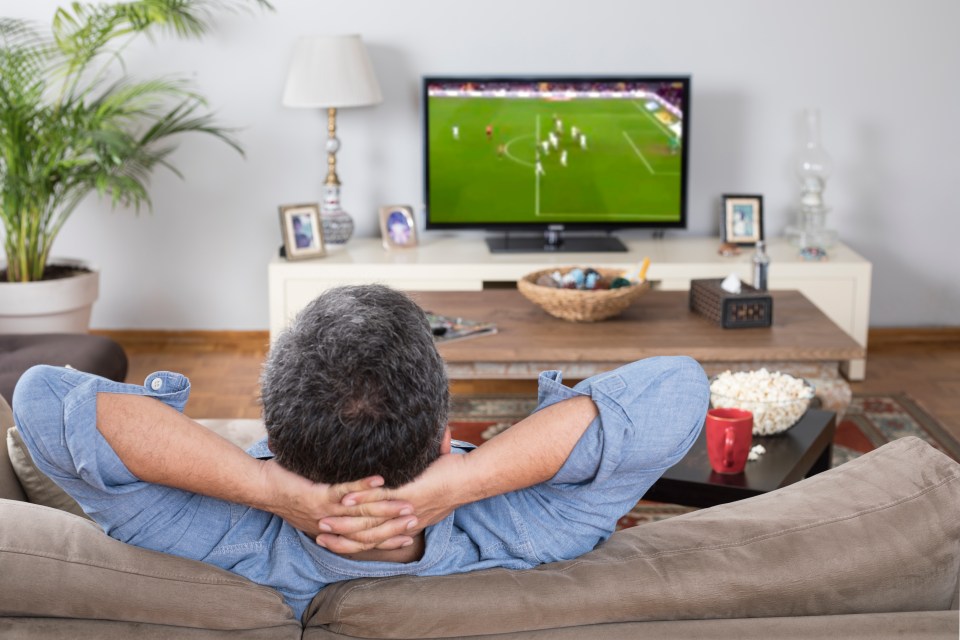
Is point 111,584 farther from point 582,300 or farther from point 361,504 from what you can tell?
point 582,300

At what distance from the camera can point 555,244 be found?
15.0ft

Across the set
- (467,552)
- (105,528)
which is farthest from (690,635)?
(105,528)

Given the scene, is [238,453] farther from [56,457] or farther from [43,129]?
[43,129]

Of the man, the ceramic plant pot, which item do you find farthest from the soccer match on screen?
the man

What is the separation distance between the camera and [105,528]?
125 cm

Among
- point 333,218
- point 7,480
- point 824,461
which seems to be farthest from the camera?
point 333,218

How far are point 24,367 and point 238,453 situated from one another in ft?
6.83

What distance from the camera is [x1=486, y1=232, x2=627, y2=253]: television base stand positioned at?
4512mm

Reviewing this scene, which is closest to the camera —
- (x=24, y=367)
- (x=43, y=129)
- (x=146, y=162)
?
(x=24, y=367)

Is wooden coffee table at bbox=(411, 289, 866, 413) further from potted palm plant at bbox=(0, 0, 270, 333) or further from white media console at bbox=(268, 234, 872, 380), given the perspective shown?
potted palm plant at bbox=(0, 0, 270, 333)

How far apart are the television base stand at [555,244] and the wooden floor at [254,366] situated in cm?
56

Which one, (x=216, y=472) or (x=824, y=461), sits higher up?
(x=216, y=472)

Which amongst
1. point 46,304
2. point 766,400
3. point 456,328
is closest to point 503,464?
point 766,400

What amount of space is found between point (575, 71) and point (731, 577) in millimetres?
3577
